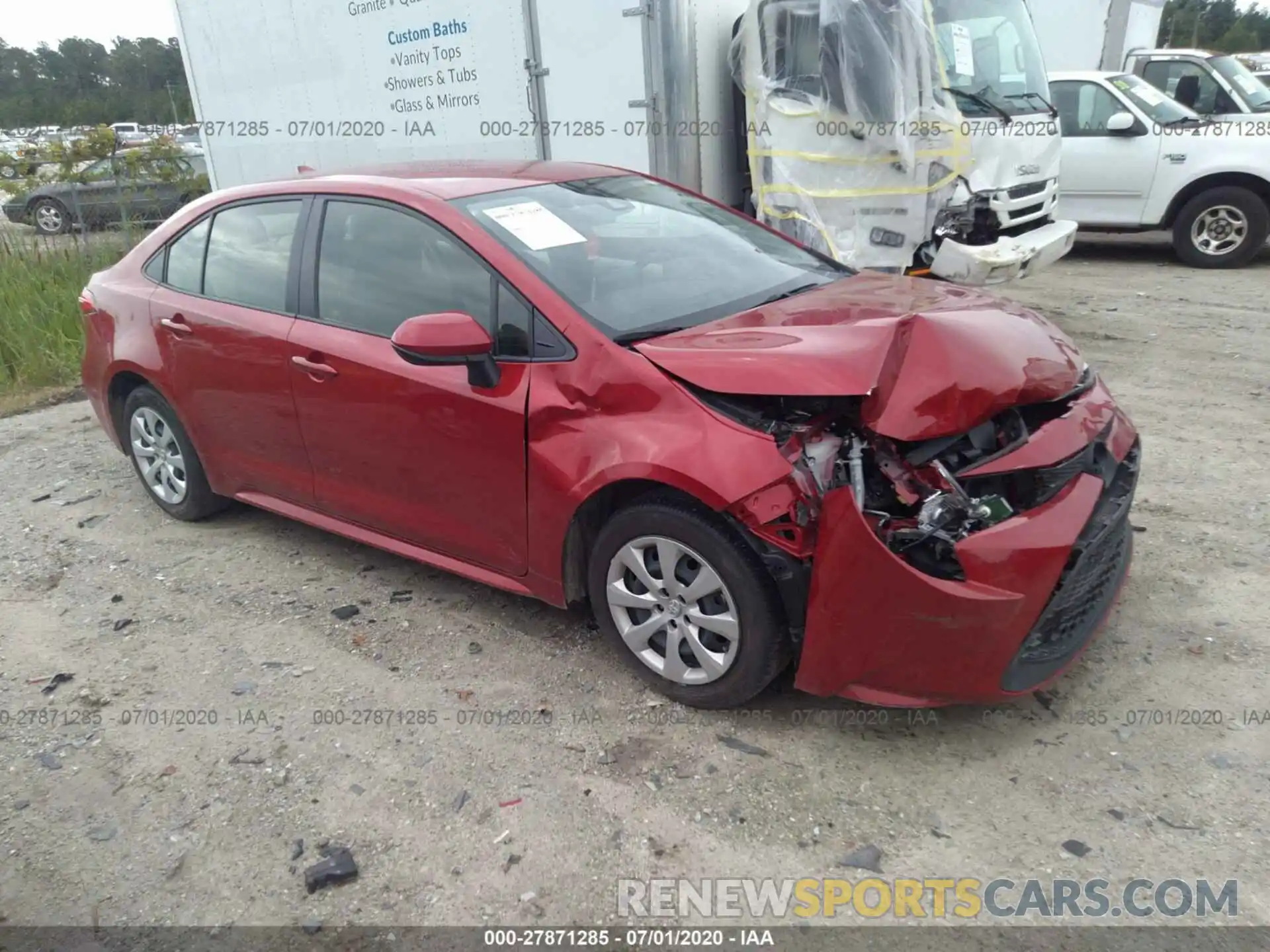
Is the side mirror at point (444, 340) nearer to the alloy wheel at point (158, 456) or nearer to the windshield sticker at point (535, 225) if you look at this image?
the windshield sticker at point (535, 225)

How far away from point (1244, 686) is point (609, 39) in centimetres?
528

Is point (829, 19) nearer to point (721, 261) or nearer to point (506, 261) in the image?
point (721, 261)

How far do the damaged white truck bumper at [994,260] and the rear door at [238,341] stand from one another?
4.27m

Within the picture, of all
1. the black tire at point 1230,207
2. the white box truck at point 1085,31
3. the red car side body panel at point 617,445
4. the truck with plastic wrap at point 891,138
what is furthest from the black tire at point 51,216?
the black tire at point 1230,207

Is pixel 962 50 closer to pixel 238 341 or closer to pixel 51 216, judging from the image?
pixel 238 341

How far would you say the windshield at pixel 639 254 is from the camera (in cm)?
313

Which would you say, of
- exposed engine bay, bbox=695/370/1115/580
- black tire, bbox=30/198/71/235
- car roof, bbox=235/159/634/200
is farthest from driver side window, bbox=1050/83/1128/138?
black tire, bbox=30/198/71/235

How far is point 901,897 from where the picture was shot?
2.30 m

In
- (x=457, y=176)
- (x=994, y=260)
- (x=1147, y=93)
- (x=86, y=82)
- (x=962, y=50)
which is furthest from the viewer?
(x=86, y=82)

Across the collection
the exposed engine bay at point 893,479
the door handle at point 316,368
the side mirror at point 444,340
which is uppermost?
the side mirror at point 444,340

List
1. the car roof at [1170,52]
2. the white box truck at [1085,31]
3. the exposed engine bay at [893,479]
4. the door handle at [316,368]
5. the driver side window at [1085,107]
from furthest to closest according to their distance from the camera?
the white box truck at [1085,31] < the car roof at [1170,52] < the driver side window at [1085,107] < the door handle at [316,368] < the exposed engine bay at [893,479]

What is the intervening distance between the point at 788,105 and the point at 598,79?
130 centimetres

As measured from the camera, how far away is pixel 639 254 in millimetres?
3395

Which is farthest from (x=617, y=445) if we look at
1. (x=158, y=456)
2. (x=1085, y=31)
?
(x=1085, y=31)
